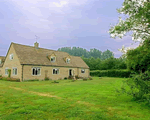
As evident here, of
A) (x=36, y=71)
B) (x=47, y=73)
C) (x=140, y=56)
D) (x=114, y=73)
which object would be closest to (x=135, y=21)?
(x=140, y=56)

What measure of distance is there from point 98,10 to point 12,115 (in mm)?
14782

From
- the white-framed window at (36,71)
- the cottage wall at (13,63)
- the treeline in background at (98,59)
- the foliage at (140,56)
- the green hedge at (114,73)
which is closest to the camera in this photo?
the foliage at (140,56)

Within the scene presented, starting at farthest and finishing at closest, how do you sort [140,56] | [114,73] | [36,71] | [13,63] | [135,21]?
[114,73], [13,63], [36,71], [140,56], [135,21]

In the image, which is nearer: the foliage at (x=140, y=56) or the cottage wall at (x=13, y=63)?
the foliage at (x=140, y=56)

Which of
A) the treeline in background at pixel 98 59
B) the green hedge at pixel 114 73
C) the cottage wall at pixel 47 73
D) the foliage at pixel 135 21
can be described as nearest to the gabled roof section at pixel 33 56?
the cottage wall at pixel 47 73

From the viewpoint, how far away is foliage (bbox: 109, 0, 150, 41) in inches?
365

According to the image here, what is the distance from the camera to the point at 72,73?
3575cm

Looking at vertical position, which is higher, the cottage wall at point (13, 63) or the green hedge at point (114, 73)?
the cottage wall at point (13, 63)

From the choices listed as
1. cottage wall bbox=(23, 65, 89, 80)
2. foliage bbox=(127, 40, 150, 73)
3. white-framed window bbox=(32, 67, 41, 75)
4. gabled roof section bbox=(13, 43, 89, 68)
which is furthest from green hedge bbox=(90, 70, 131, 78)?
white-framed window bbox=(32, 67, 41, 75)

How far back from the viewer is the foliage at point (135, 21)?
927 cm

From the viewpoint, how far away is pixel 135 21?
10070mm

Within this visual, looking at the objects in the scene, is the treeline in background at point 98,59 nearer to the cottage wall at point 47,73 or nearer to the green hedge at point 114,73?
the green hedge at point 114,73

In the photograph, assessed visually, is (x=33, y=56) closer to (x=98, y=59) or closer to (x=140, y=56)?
(x=140, y=56)

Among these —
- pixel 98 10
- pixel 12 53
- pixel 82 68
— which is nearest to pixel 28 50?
pixel 12 53
